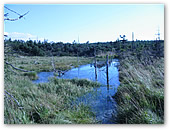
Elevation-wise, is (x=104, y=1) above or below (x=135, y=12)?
above

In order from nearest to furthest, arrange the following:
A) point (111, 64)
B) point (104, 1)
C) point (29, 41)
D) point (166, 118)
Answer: point (166, 118) → point (104, 1) → point (29, 41) → point (111, 64)

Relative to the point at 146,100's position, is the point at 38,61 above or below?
above

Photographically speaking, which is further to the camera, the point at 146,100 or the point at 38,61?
the point at 38,61

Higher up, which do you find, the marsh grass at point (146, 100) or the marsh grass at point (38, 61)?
the marsh grass at point (38, 61)

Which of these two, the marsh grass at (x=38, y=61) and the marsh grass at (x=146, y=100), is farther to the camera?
the marsh grass at (x=38, y=61)

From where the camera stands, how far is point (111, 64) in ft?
20.1

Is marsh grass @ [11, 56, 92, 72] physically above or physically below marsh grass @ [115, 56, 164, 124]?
above

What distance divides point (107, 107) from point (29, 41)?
2.09m

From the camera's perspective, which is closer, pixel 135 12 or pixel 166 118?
pixel 166 118

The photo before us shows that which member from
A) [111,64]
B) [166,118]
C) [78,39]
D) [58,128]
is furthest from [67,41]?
[111,64]

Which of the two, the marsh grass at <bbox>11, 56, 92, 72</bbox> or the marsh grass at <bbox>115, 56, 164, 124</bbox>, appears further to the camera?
the marsh grass at <bbox>11, 56, 92, 72</bbox>

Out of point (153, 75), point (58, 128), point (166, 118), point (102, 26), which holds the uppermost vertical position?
point (102, 26)

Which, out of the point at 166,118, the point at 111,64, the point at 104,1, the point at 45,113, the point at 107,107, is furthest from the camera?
the point at 111,64

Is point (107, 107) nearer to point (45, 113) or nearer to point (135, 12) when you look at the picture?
point (45, 113)
